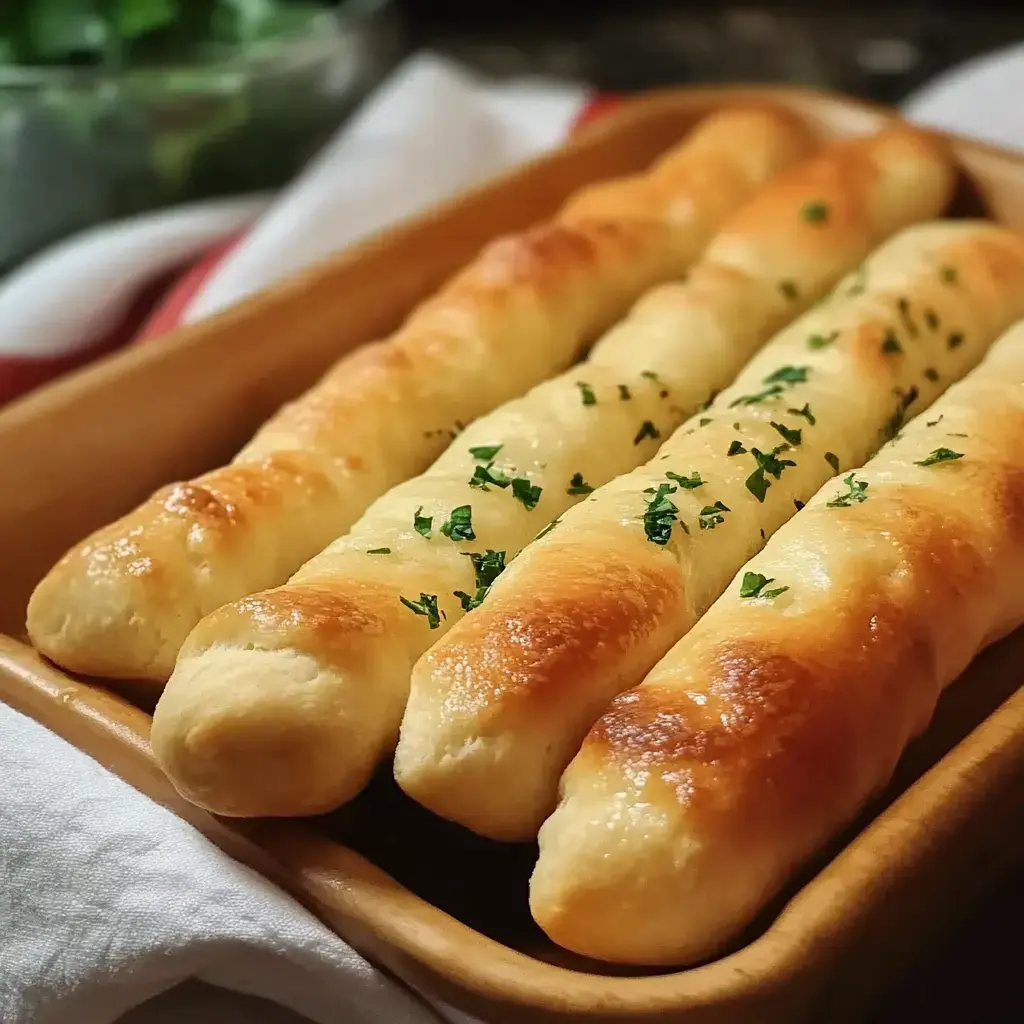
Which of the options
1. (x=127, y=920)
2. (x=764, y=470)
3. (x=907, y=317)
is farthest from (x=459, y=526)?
(x=907, y=317)

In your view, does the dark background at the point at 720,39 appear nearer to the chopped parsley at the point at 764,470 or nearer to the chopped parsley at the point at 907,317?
the chopped parsley at the point at 907,317

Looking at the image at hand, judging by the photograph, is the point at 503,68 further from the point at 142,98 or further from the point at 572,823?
the point at 572,823

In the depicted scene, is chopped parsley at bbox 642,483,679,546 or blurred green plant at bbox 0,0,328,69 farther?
blurred green plant at bbox 0,0,328,69

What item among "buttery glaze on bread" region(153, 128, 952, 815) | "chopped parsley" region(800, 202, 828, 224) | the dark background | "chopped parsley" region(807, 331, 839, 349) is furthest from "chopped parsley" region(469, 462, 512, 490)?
the dark background

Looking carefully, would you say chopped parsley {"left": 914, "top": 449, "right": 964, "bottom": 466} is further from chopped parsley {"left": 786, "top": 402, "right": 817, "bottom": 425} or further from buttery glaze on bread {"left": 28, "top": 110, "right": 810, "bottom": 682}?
buttery glaze on bread {"left": 28, "top": 110, "right": 810, "bottom": 682}

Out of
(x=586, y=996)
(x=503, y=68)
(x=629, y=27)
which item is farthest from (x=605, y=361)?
(x=629, y=27)

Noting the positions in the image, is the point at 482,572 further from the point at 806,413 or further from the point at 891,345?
the point at 891,345
